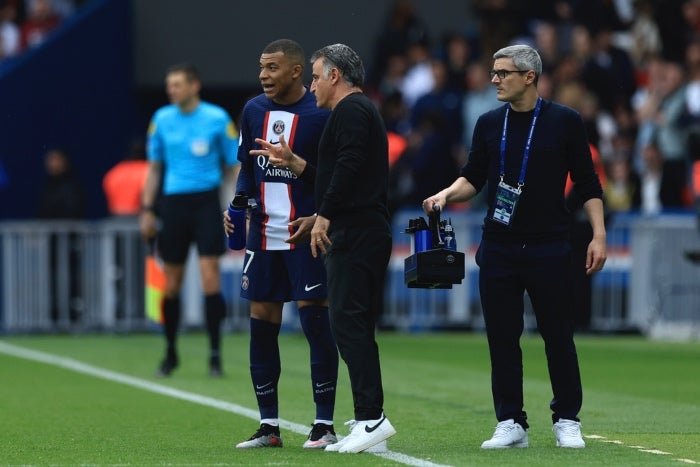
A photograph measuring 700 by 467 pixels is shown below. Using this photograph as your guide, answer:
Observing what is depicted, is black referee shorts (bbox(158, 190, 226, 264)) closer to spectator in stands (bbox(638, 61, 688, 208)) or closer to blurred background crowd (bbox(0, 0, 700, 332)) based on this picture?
blurred background crowd (bbox(0, 0, 700, 332))

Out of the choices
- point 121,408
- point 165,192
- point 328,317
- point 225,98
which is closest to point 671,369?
Answer: point 165,192

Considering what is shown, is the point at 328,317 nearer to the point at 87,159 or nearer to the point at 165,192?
the point at 165,192

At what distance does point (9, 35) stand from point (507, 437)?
57.0 ft

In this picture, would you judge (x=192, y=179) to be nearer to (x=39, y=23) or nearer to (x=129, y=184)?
(x=129, y=184)

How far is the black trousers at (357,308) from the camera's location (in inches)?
322

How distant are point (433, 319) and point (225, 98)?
5902 mm

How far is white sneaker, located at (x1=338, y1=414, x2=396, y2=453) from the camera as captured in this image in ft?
26.8

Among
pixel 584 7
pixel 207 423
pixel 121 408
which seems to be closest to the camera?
pixel 207 423

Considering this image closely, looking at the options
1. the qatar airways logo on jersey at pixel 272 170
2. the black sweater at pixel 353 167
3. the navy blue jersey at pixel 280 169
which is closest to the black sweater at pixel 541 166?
the black sweater at pixel 353 167

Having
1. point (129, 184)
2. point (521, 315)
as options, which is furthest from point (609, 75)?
point (521, 315)

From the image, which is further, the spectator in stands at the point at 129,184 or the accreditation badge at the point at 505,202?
the spectator in stands at the point at 129,184

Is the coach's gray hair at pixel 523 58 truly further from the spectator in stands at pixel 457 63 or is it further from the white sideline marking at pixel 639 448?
the spectator in stands at pixel 457 63

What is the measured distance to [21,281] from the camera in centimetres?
1933

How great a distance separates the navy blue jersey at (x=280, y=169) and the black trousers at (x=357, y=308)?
563 mm
